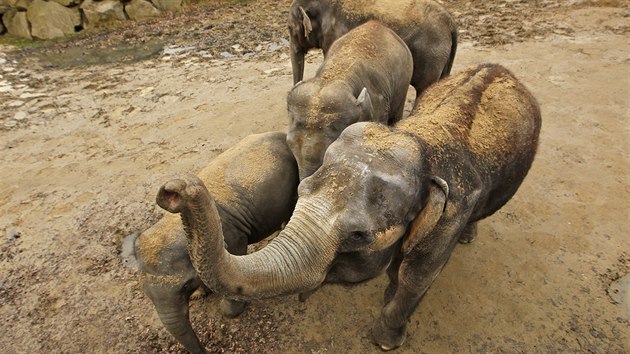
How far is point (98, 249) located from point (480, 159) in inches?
157

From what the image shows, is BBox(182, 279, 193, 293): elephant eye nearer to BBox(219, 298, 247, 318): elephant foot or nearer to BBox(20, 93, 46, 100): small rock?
BBox(219, 298, 247, 318): elephant foot

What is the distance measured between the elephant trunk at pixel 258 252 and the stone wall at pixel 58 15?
12202 mm

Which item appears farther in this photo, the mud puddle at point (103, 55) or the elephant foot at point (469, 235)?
the mud puddle at point (103, 55)

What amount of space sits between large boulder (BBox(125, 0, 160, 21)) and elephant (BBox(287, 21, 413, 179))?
31.2 feet

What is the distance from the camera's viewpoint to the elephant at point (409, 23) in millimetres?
6070

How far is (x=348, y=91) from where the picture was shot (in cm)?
446

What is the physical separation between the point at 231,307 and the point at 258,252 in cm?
175

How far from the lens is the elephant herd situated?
2412 millimetres

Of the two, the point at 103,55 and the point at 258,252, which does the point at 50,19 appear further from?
the point at 258,252

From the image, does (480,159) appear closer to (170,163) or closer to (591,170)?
(591,170)

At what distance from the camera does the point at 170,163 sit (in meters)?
6.17

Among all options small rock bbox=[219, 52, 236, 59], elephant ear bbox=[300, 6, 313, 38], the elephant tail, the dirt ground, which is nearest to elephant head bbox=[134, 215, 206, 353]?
the dirt ground

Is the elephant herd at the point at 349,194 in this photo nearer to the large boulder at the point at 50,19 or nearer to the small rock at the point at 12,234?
the small rock at the point at 12,234

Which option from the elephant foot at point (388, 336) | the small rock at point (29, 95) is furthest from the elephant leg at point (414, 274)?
the small rock at point (29, 95)
